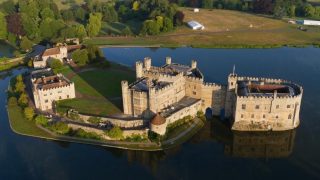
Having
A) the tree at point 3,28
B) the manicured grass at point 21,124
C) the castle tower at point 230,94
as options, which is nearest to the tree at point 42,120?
the manicured grass at point 21,124

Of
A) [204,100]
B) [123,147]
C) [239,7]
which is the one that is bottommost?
[123,147]

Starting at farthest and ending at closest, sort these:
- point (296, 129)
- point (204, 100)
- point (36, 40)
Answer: point (36, 40) → point (204, 100) → point (296, 129)

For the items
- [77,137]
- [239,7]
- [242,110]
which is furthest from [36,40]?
[239,7]

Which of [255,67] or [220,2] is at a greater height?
[220,2]

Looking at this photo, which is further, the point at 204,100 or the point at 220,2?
the point at 220,2

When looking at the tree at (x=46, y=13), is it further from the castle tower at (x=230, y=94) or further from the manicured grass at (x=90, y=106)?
the castle tower at (x=230, y=94)

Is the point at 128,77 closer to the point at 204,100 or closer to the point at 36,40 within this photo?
the point at 204,100

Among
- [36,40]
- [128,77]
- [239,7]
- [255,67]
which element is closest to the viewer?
[128,77]
